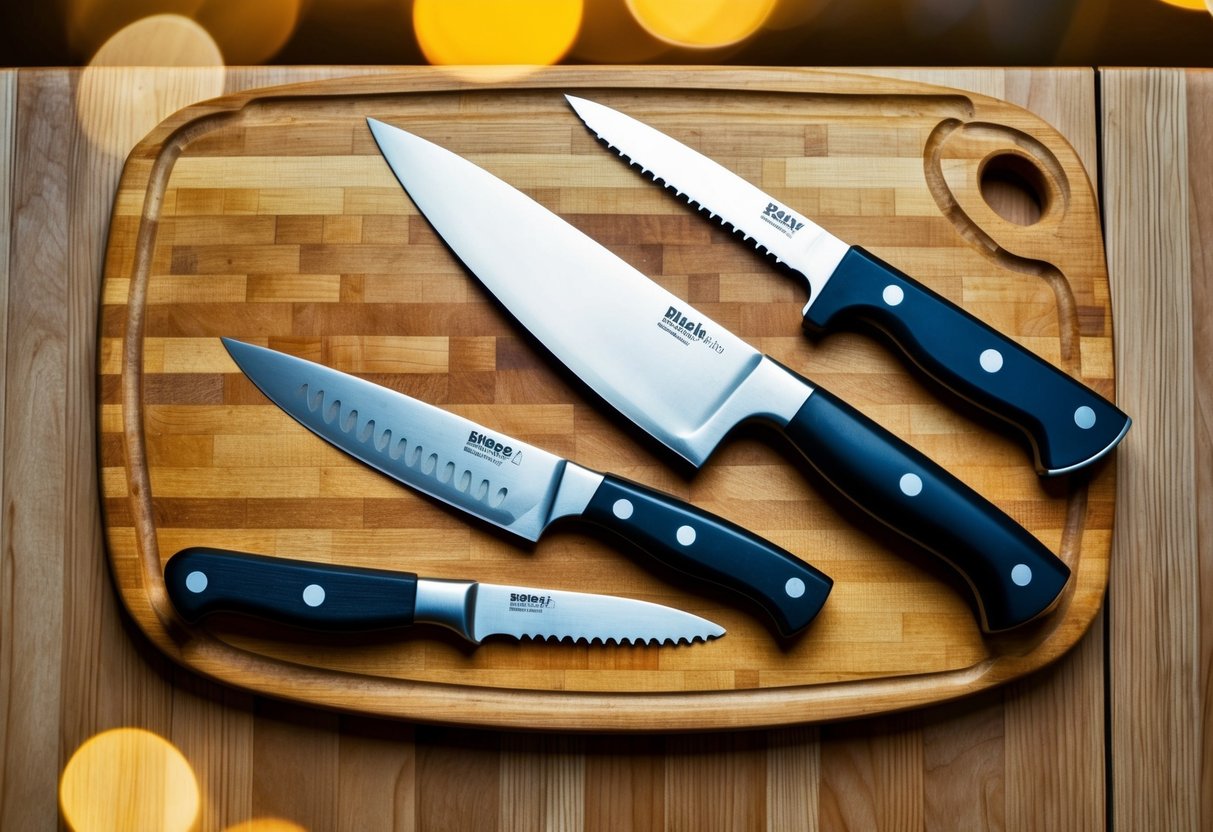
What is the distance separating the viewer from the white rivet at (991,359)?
38.0 inches

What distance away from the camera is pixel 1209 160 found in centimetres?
106

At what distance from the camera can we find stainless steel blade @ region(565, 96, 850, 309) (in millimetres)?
1002

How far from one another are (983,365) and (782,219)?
275mm

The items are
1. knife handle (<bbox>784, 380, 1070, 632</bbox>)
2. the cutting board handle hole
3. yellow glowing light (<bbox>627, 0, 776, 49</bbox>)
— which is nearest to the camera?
knife handle (<bbox>784, 380, 1070, 632</bbox>)

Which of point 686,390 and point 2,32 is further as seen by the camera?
point 2,32

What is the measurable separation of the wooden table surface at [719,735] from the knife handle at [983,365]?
11 centimetres

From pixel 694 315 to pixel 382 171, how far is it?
41 centimetres

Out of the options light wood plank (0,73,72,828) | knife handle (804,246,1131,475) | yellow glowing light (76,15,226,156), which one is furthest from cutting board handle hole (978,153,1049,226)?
light wood plank (0,73,72,828)

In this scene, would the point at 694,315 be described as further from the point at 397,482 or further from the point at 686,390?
the point at 397,482

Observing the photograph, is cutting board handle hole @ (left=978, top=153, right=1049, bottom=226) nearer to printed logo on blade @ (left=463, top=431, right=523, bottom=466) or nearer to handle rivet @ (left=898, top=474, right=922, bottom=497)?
handle rivet @ (left=898, top=474, right=922, bottom=497)

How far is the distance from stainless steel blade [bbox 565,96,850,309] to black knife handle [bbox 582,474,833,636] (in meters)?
0.29


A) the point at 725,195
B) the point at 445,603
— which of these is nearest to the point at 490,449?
the point at 445,603

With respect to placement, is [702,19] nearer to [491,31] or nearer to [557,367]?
[491,31]

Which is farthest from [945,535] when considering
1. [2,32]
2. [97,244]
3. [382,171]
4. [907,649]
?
[2,32]
